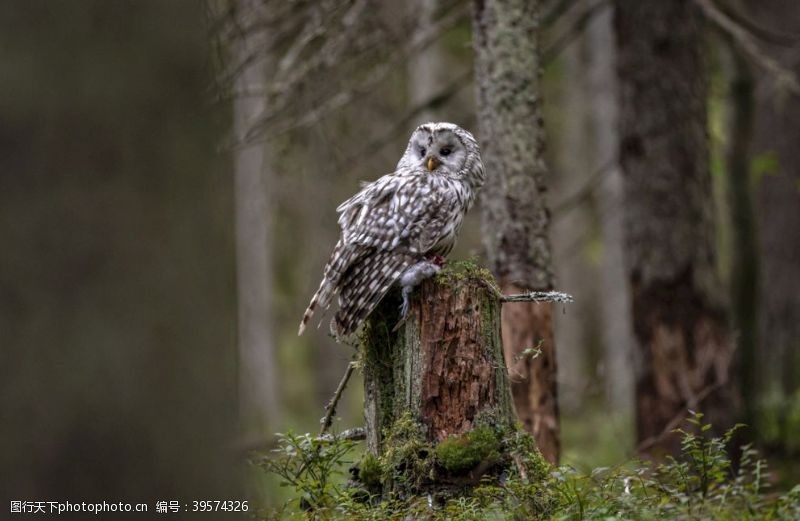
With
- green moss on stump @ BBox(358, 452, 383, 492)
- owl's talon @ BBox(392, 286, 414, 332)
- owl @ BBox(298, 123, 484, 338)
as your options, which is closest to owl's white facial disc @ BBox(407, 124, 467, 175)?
owl @ BBox(298, 123, 484, 338)

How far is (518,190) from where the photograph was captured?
21.6 feet

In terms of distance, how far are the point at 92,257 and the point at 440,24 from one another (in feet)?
19.1

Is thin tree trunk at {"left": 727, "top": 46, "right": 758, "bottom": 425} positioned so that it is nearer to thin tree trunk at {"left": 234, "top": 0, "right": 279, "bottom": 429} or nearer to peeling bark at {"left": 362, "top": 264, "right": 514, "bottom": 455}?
peeling bark at {"left": 362, "top": 264, "right": 514, "bottom": 455}

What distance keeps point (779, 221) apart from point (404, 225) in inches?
340

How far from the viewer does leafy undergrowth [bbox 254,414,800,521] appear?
4070mm

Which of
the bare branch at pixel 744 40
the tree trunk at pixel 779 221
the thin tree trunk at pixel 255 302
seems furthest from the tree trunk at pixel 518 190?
the thin tree trunk at pixel 255 302

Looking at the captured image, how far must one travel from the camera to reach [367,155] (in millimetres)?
9125

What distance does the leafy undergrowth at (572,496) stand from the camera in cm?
407

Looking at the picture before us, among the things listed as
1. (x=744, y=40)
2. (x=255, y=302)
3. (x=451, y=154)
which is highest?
(x=255, y=302)

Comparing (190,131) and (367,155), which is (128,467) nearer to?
(190,131)

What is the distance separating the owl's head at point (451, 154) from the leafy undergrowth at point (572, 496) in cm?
198

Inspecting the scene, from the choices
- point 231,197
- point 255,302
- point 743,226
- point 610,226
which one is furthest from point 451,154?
point 255,302

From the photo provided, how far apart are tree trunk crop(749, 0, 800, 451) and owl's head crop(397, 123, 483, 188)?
23.0 ft

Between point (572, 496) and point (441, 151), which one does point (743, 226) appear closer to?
point (441, 151)
